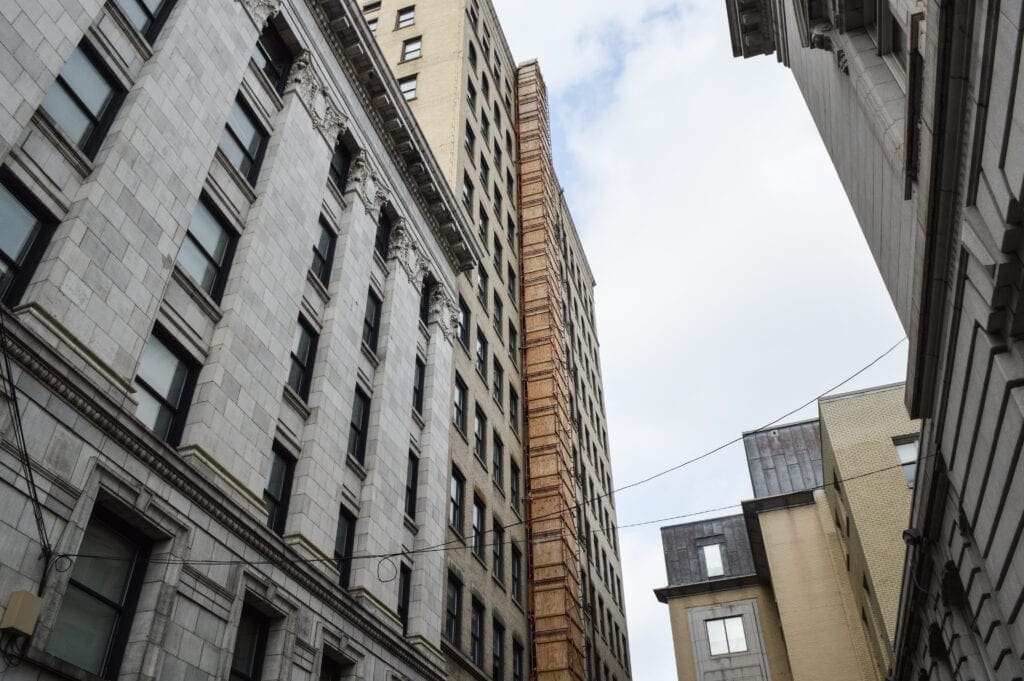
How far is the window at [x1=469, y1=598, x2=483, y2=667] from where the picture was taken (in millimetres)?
27625

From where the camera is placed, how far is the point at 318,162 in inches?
921

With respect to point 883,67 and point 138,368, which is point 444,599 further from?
point 883,67

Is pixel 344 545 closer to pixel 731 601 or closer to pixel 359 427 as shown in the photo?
pixel 359 427

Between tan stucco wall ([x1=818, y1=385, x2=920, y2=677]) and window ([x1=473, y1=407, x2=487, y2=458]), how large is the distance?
1380 cm

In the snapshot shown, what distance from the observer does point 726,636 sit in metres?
55.0

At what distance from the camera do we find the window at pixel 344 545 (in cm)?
2033

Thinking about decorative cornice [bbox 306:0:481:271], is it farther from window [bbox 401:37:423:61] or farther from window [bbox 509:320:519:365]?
window [bbox 401:37:423:61]

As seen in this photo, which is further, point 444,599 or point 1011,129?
point 444,599

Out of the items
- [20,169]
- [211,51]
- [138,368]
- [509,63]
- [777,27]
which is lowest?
[138,368]

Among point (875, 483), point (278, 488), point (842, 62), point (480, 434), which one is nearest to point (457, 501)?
point (480, 434)

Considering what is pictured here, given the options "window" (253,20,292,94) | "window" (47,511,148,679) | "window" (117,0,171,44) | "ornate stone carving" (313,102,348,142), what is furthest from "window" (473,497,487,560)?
"window" (117,0,171,44)

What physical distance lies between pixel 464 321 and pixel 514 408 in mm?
7440

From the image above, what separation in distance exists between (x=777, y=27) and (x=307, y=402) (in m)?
19.7

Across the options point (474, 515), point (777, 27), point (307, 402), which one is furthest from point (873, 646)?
point (307, 402)
